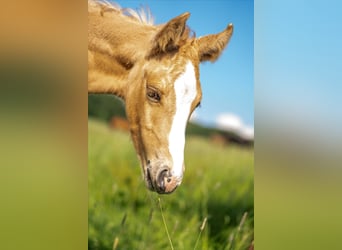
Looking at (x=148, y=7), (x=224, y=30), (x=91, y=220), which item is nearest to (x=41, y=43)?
(x=148, y=7)

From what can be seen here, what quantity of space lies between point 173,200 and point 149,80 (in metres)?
0.97

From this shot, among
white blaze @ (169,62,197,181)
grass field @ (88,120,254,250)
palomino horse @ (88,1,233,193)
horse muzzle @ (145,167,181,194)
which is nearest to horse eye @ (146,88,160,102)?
palomino horse @ (88,1,233,193)

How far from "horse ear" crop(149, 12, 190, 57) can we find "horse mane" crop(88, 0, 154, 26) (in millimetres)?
151

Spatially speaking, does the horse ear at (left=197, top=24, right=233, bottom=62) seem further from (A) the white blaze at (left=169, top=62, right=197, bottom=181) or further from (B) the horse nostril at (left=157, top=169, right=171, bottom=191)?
(B) the horse nostril at (left=157, top=169, right=171, bottom=191)

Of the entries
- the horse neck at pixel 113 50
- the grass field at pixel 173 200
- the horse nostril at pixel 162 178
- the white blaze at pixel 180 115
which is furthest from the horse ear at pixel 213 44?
the horse nostril at pixel 162 178

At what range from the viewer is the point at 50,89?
323cm

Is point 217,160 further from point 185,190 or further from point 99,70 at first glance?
point 99,70

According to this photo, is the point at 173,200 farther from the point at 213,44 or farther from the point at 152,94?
the point at 213,44

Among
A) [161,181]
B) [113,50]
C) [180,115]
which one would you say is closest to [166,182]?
[161,181]

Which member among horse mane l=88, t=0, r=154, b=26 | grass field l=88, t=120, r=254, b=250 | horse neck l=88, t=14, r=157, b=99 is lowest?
grass field l=88, t=120, r=254, b=250

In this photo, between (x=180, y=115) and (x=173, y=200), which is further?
(x=173, y=200)

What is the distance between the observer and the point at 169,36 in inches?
146

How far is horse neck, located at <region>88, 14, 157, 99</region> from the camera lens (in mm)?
3527

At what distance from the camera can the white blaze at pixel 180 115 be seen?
12.2 feet
